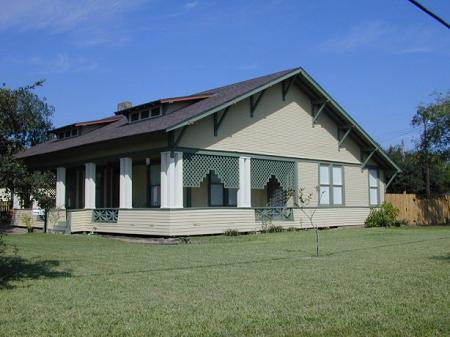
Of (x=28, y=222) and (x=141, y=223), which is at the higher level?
(x=141, y=223)

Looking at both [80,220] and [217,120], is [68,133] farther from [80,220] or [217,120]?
[217,120]

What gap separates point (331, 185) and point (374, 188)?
13.2 feet

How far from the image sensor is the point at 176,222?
18406 millimetres

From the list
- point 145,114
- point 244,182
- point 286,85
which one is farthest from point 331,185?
point 145,114

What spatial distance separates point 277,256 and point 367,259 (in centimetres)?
221

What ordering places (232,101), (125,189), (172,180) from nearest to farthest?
(172,180) → (232,101) → (125,189)

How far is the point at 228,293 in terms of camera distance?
8.22 m

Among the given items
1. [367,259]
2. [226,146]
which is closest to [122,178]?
[226,146]

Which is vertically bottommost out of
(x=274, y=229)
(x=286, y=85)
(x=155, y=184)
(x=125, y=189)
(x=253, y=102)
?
(x=274, y=229)

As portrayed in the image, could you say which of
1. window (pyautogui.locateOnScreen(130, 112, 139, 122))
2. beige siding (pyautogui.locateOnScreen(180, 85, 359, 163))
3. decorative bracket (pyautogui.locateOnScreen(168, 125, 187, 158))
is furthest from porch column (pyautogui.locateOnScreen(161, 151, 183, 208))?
window (pyautogui.locateOnScreen(130, 112, 139, 122))

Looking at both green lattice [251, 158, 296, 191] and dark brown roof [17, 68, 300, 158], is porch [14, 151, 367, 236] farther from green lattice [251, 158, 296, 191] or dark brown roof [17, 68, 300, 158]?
dark brown roof [17, 68, 300, 158]

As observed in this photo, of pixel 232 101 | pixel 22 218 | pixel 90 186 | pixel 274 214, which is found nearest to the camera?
pixel 232 101

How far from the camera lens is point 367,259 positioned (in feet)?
40.2

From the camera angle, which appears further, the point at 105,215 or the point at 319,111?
the point at 319,111
